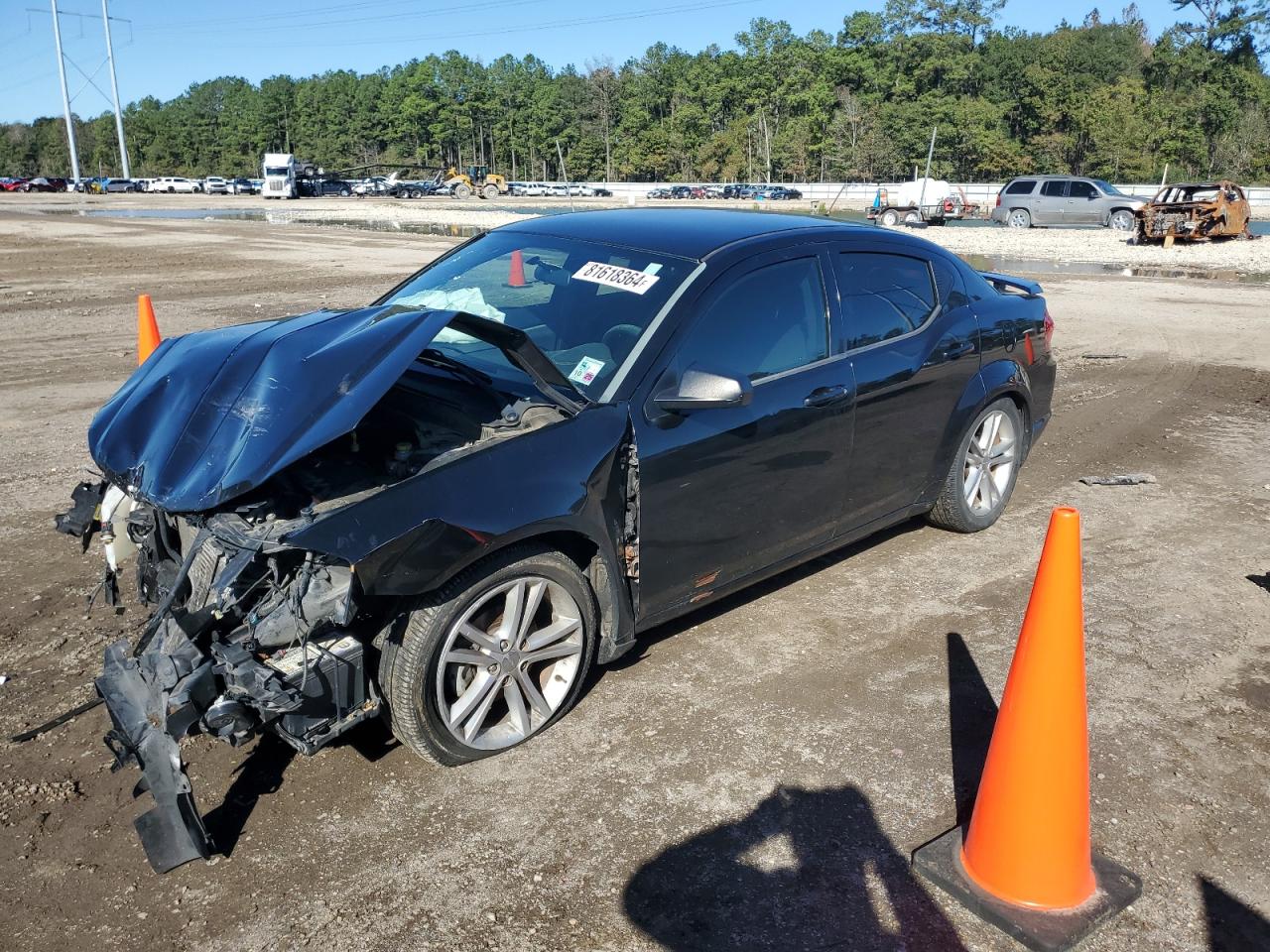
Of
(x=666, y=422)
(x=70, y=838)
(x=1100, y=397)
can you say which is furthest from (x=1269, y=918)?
(x=1100, y=397)

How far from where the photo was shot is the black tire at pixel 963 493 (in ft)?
17.1

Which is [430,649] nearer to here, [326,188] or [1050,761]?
[1050,761]

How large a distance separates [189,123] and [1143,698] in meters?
165

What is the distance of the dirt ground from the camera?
106 inches

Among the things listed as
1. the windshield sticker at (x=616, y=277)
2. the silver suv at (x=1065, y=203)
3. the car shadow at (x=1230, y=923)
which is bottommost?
the car shadow at (x=1230, y=923)

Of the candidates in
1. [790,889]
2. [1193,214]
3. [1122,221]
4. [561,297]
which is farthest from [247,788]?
[1122,221]

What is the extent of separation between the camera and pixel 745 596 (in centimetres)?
476

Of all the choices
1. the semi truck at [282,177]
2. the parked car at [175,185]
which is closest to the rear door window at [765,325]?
the semi truck at [282,177]

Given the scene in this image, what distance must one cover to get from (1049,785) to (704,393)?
5.54 feet

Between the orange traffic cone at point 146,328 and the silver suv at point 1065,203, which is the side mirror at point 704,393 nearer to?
the orange traffic cone at point 146,328

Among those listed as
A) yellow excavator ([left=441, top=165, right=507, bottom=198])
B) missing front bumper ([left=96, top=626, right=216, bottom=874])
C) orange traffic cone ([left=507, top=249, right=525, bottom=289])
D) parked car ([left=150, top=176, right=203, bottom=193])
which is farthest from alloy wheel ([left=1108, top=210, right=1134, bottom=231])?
parked car ([left=150, top=176, right=203, bottom=193])

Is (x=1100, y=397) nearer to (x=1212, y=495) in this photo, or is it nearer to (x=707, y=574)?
(x=1212, y=495)

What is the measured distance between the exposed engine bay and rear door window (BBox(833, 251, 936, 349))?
201cm

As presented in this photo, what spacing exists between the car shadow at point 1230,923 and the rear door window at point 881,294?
250 centimetres
